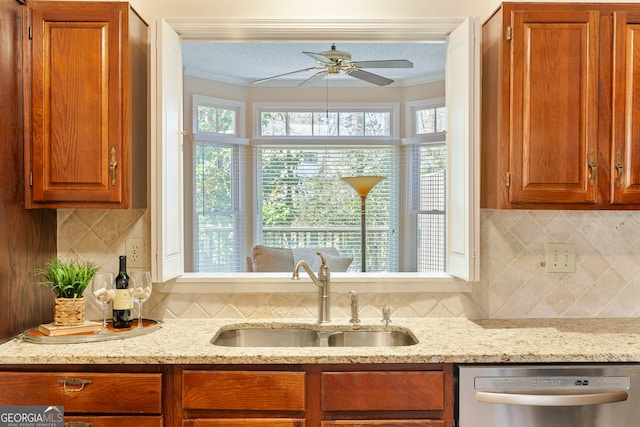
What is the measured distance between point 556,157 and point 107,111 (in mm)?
1661

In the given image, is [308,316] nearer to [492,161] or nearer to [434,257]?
[492,161]

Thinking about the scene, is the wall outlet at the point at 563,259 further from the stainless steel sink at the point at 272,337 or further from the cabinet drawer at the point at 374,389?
the stainless steel sink at the point at 272,337

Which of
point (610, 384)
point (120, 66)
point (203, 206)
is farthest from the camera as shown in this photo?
point (203, 206)

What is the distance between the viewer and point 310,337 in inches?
95.0

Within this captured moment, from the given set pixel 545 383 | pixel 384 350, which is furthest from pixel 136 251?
pixel 545 383

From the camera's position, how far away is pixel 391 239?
20.4 ft

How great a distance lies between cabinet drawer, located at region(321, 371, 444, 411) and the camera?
1.91 metres

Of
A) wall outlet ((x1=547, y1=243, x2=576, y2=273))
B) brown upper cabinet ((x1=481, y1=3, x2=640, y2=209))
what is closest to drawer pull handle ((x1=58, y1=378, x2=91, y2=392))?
brown upper cabinet ((x1=481, y1=3, x2=640, y2=209))

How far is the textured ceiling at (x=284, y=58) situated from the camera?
5.12m

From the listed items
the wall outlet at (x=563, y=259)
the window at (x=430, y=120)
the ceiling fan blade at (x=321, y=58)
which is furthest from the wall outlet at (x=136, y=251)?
the window at (x=430, y=120)

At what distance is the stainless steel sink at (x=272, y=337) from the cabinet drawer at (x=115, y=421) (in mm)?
548

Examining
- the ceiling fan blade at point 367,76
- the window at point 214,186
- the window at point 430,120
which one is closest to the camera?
the ceiling fan blade at point 367,76

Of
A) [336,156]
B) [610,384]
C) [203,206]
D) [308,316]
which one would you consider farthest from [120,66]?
[336,156]

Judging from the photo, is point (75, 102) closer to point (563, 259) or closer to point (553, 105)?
point (553, 105)
